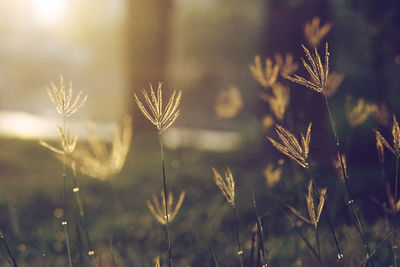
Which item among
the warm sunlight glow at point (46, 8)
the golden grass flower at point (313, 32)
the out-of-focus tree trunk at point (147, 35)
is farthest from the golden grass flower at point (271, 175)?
the warm sunlight glow at point (46, 8)

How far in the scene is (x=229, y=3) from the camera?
66.5ft

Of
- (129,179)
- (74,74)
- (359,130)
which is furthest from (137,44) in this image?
(74,74)

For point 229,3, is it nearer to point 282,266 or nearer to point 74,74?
point 74,74

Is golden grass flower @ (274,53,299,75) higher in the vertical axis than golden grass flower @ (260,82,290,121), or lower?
higher

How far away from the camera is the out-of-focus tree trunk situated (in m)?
5.32

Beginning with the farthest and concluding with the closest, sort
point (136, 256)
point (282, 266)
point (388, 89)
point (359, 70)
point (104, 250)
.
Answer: point (359, 70) < point (388, 89) < point (104, 250) < point (136, 256) < point (282, 266)

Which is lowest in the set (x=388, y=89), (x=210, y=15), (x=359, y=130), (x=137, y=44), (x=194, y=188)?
(x=194, y=188)

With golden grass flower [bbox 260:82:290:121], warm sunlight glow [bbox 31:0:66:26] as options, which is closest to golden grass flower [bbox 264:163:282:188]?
golden grass flower [bbox 260:82:290:121]

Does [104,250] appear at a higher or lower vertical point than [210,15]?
lower

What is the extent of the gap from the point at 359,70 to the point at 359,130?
612 mm

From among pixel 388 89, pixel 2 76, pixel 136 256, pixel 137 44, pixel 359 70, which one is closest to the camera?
pixel 136 256

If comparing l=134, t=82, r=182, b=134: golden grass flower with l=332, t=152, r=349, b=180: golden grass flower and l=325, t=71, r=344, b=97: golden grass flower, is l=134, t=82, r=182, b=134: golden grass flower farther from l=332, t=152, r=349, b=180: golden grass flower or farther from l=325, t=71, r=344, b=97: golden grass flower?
l=325, t=71, r=344, b=97: golden grass flower

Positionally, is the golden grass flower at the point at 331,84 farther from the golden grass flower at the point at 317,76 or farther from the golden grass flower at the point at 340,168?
the golden grass flower at the point at 317,76

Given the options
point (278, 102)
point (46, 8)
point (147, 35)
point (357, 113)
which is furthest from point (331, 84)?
point (46, 8)
